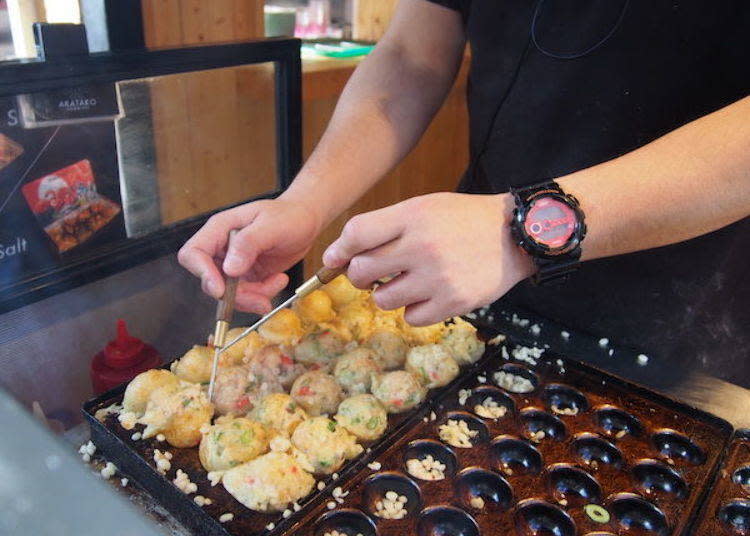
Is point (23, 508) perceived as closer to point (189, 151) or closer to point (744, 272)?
point (189, 151)

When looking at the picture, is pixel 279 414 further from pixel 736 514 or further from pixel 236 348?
pixel 736 514

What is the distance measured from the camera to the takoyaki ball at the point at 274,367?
1409 mm

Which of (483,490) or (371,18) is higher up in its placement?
(371,18)

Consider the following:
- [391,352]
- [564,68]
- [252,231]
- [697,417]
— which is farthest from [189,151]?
[697,417]

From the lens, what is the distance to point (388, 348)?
1.51 metres

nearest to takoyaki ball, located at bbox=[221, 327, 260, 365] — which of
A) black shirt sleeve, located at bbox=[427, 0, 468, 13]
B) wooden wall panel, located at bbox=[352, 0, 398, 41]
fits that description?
black shirt sleeve, located at bbox=[427, 0, 468, 13]

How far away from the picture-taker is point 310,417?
1.30 meters

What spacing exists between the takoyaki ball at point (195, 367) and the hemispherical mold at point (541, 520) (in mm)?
685

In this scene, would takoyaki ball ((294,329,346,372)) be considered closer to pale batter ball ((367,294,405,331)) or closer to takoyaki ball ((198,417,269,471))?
pale batter ball ((367,294,405,331))

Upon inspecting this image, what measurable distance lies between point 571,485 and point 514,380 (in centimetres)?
30

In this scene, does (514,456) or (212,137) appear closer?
(514,456)

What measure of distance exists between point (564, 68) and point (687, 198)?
0.61 m

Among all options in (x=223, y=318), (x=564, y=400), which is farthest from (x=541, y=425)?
(x=223, y=318)

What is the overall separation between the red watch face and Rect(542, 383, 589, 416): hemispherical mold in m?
0.41
